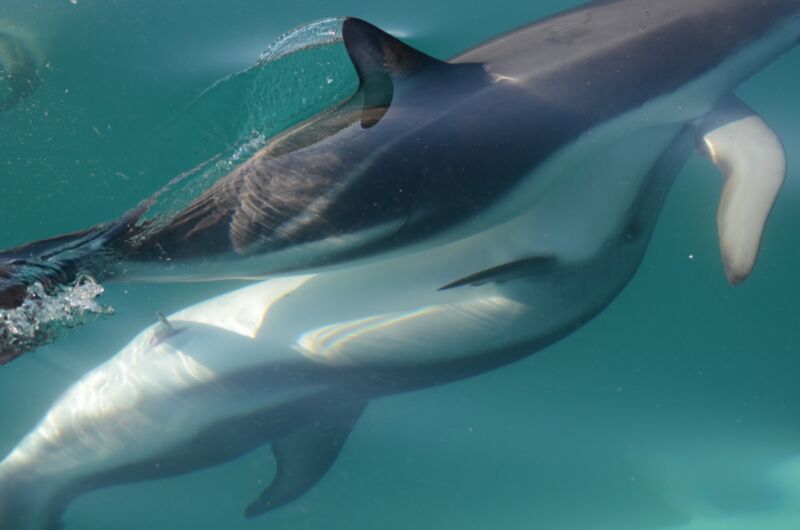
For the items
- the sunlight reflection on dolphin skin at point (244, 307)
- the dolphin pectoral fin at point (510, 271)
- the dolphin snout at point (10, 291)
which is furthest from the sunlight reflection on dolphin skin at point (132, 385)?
the dolphin snout at point (10, 291)

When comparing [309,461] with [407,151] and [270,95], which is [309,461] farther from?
[270,95]

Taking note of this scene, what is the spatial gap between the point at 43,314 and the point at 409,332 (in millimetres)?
1948

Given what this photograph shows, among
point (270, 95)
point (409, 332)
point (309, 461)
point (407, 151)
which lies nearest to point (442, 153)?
point (407, 151)

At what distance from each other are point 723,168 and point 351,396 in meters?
→ 2.54

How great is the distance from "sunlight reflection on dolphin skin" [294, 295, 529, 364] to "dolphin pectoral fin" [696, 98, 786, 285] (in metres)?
1.17

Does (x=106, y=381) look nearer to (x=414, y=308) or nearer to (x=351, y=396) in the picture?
(x=351, y=396)

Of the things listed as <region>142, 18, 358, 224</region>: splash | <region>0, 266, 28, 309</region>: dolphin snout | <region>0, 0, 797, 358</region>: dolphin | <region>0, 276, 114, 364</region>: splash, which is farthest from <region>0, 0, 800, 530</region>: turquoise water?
<region>0, 266, 28, 309</region>: dolphin snout

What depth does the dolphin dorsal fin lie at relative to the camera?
325cm

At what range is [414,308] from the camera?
14.3 ft

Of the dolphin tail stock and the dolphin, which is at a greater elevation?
the dolphin

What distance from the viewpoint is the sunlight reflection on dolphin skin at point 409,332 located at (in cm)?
430

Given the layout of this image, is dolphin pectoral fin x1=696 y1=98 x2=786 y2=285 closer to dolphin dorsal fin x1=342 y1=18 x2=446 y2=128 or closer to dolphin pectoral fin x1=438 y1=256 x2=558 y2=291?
dolphin pectoral fin x1=438 y1=256 x2=558 y2=291

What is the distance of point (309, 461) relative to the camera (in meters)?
4.44

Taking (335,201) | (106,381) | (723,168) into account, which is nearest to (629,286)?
(723,168)
